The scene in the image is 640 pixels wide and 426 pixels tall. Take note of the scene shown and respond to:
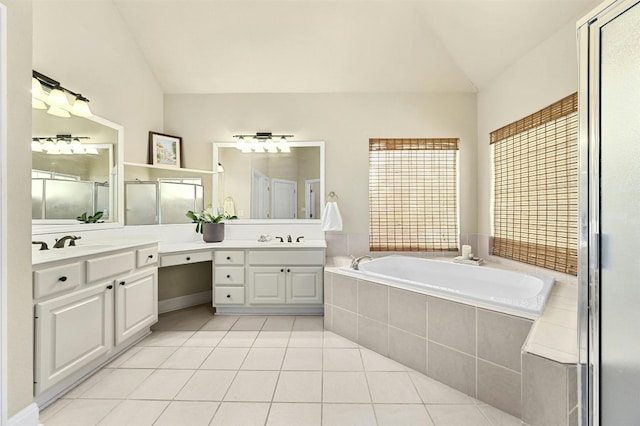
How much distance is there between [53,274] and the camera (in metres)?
1.53

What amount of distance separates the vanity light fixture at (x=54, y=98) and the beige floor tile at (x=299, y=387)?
2349 mm

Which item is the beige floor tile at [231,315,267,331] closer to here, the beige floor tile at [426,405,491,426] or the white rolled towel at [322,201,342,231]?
the white rolled towel at [322,201,342,231]

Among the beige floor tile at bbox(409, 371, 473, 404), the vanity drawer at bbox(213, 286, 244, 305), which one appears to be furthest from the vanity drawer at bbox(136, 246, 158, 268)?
the beige floor tile at bbox(409, 371, 473, 404)

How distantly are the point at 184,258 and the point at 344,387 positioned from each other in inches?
72.1

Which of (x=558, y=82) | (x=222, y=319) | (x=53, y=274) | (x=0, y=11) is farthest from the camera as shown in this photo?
(x=222, y=319)

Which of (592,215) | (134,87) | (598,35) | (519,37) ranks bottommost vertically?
(592,215)

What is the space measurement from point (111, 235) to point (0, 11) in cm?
174

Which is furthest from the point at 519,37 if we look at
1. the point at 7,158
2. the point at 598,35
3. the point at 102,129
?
the point at 102,129

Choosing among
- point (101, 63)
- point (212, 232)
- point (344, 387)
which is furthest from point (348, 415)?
point (101, 63)

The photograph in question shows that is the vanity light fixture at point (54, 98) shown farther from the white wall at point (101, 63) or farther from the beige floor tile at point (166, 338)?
the beige floor tile at point (166, 338)

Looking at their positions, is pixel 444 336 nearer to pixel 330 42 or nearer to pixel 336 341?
pixel 336 341

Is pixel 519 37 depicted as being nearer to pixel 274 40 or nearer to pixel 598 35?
pixel 598 35

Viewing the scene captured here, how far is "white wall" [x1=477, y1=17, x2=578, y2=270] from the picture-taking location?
2.04 m

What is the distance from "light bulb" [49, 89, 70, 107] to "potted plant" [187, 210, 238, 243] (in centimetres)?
142
